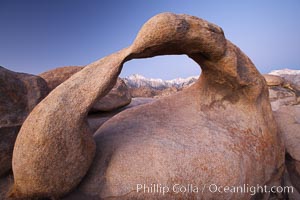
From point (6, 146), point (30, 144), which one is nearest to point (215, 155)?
point (30, 144)

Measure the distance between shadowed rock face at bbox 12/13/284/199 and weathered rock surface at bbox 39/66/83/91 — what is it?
1.35 metres

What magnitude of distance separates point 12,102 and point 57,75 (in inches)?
49.6

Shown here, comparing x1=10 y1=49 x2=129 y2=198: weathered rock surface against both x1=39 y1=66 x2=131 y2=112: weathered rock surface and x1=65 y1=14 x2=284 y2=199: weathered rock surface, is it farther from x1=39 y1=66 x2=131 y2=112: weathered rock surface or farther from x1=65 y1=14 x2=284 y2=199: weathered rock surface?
x1=39 y1=66 x2=131 y2=112: weathered rock surface

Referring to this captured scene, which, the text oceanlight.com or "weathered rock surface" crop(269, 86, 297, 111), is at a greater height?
the text oceanlight.com

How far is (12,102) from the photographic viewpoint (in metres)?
2.30

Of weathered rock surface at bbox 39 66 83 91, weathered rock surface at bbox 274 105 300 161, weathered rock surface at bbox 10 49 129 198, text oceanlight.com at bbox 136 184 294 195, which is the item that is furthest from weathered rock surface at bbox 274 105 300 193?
weathered rock surface at bbox 39 66 83 91

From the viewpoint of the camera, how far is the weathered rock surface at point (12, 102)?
2141mm

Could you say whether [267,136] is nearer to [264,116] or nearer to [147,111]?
[264,116]

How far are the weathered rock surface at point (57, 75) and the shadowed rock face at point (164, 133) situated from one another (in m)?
1.35

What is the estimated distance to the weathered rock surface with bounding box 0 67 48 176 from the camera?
214 cm

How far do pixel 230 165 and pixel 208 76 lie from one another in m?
1.19

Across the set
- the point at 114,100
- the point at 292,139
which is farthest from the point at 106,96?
the point at 292,139

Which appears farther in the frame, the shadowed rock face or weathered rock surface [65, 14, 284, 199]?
weathered rock surface [65, 14, 284, 199]

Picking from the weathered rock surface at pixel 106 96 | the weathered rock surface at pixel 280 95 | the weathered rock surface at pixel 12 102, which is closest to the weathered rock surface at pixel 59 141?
the weathered rock surface at pixel 12 102
